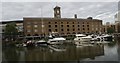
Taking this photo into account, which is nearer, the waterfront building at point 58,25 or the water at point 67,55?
the water at point 67,55

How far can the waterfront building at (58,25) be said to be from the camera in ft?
232

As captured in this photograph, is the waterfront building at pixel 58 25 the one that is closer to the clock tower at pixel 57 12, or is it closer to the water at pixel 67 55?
the clock tower at pixel 57 12

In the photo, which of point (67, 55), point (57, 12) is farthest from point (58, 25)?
point (67, 55)

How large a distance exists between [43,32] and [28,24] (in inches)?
236

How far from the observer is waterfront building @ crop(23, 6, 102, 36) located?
232 feet

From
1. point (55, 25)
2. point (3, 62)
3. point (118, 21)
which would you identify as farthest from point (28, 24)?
point (3, 62)

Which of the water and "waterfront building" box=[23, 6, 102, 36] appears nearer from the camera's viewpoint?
the water

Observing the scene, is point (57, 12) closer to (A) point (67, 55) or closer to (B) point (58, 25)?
(B) point (58, 25)

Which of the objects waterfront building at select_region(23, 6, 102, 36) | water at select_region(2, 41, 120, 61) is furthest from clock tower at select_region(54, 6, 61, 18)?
water at select_region(2, 41, 120, 61)

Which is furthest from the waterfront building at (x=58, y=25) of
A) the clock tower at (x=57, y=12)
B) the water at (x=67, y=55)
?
the water at (x=67, y=55)

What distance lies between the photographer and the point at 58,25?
247 ft

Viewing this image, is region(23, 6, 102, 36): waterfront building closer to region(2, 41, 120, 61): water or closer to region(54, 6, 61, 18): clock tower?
region(54, 6, 61, 18): clock tower

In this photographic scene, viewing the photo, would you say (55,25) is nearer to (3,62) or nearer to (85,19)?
(85,19)

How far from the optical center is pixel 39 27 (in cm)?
7144
